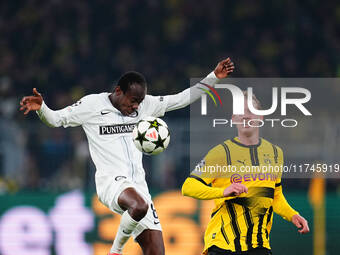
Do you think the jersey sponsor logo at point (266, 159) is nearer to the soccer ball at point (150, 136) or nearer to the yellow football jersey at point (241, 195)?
the yellow football jersey at point (241, 195)

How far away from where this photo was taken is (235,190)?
4289 mm

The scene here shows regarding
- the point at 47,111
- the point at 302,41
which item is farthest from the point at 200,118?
the point at 47,111

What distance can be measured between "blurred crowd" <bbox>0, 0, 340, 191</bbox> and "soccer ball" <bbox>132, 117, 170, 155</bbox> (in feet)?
21.1

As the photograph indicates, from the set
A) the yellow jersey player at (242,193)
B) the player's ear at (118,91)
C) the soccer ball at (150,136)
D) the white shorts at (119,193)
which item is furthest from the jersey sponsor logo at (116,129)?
the yellow jersey player at (242,193)

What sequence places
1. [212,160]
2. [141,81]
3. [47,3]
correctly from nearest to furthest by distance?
[212,160] < [141,81] < [47,3]

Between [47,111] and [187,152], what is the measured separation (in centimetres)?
478

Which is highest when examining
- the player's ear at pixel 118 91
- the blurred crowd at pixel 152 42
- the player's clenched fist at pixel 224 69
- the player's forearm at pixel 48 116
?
the blurred crowd at pixel 152 42

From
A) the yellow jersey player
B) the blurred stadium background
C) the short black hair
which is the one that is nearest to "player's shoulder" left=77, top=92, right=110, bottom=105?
the short black hair

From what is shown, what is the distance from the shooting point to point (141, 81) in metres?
5.57

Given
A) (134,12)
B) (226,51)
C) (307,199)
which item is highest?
(134,12)

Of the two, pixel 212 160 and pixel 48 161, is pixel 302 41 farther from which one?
pixel 212 160

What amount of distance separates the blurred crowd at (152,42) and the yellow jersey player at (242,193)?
23.8 ft

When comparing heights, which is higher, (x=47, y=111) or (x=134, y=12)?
(x=134, y=12)

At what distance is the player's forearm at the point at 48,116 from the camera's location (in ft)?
18.2
